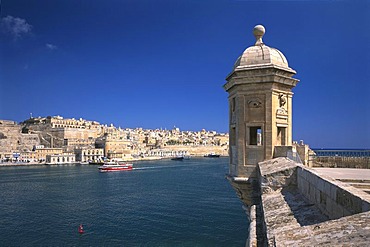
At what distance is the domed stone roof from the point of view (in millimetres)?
6207

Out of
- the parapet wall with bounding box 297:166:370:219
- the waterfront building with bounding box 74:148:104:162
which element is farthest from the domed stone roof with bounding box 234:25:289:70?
the waterfront building with bounding box 74:148:104:162

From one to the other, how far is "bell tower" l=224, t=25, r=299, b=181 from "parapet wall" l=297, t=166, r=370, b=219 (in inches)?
91.1

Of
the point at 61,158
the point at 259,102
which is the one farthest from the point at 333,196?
the point at 61,158

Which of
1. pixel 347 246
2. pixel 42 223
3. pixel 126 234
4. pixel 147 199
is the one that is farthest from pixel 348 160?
pixel 147 199

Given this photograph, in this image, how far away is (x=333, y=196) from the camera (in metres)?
2.63

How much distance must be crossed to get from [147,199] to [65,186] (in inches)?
550

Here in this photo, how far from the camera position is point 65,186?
33.8 metres

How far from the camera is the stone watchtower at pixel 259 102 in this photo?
6.11m

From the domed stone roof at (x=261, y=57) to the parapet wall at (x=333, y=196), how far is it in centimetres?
303

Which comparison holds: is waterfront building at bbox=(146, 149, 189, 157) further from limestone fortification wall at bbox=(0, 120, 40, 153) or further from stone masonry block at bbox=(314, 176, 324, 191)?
stone masonry block at bbox=(314, 176, 324, 191)

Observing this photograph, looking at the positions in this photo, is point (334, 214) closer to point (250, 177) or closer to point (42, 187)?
point (250, 177)

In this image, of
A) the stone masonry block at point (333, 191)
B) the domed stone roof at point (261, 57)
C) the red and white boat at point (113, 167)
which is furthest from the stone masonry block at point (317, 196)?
the red and white boat at point (113, 167)

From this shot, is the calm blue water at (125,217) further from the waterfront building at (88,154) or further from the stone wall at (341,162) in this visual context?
the waterfront building at (88,154)

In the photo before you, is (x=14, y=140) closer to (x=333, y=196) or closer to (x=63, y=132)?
(x=63, y=132)
